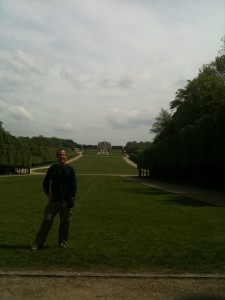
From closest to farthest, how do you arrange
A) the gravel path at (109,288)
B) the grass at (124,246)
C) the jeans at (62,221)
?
the gravel path at (109,288) → the grass at (124,246) → the jeans at (62,221)

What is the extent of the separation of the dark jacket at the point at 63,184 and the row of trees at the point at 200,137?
33767 mm

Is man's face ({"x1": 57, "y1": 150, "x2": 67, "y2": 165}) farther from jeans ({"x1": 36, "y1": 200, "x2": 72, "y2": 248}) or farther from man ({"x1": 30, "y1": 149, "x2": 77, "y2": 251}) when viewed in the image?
jeans ({"x1": 36, "y1": 200, "x2": 72, "y2": 248})

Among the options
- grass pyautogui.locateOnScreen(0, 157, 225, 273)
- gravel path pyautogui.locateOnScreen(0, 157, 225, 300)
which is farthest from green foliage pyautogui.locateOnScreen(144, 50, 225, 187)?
gravel path pyautogui.locateOnScreen(0, 157, 225, 300)

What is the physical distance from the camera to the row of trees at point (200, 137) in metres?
44.4

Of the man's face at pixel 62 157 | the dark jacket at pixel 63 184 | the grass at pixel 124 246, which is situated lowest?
the grass at pixel 124 246

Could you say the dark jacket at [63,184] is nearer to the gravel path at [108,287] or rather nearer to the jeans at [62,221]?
the jeans at [62,221]

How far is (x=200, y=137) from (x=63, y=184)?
37.2m

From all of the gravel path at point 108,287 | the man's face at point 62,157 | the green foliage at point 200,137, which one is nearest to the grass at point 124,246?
the gravel path at point 108,287

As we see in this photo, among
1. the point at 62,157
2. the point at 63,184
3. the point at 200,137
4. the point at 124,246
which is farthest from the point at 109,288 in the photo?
the point at 200,137

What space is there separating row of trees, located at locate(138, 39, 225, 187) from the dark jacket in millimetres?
33767

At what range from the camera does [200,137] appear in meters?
46.2

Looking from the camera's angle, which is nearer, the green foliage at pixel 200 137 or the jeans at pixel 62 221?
the jeans at pixel 62 221

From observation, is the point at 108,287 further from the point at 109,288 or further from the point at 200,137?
the point at 200,137

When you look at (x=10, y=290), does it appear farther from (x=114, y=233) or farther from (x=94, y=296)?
(x=114, y=233)
